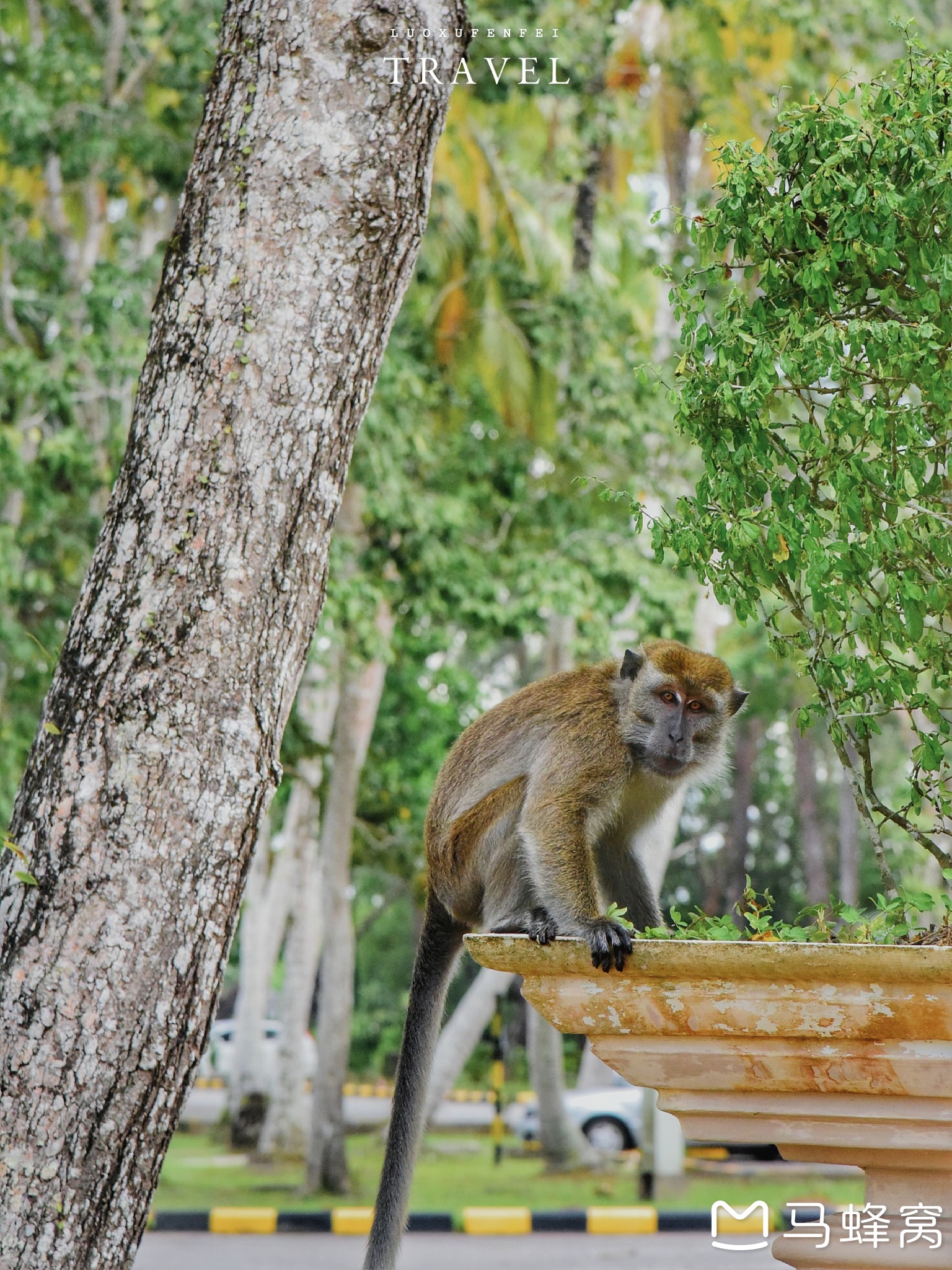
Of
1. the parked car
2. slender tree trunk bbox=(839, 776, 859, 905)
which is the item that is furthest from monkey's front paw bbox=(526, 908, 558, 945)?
slender tree trunk bbox=(839, 776, 859, 905)

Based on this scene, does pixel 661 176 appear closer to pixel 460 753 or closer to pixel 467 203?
pixel 467 203

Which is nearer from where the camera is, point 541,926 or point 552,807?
point 541,926

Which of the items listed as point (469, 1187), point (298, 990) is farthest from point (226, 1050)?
point (469, 1187)

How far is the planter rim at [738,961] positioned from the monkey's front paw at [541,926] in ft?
1.15

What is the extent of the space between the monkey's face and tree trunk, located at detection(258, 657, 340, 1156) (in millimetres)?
8449

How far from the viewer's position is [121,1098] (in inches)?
108

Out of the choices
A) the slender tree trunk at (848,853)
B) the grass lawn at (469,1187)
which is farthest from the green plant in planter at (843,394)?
the slender tree trunk at (848,853)

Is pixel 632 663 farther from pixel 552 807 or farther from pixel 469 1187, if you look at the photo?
pixel 469 1187

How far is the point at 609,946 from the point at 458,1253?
7.60 m

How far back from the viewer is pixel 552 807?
3.64 meters

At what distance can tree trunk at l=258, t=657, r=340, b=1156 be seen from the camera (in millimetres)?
12633

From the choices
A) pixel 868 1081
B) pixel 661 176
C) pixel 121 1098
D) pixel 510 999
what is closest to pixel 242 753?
pixel 121 1098

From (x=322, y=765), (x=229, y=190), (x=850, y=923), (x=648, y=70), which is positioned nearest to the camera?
(x=850, y=923)

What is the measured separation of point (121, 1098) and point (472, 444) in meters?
8.29
